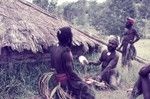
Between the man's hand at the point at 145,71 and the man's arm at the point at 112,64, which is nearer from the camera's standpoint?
the man's hand at the point at 145,71

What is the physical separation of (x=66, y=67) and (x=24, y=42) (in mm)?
2511

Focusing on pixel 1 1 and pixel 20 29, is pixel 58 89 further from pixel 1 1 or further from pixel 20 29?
pixel 1 1

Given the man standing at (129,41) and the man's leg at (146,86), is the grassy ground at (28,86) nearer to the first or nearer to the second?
the man standing at (129,41)

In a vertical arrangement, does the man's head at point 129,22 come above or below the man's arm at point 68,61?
above

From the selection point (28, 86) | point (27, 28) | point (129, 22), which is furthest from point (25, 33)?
point (129, 22)

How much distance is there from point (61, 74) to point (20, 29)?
2863 millimetres

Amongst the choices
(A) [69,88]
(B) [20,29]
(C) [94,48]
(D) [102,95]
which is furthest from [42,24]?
(A) [69,88]

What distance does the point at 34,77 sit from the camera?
355 inches

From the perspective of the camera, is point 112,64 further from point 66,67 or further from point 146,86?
point 146,86

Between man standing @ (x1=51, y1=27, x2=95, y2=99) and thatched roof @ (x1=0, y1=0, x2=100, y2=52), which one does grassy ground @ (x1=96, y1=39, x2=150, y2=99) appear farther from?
man standing @ (x1=51, y1=27, x2=95, y2=99)

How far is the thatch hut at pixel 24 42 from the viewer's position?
853 cm

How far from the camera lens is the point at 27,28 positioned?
9.05 m

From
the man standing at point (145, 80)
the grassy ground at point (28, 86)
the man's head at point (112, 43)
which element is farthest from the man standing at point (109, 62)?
the man standing at point (145, 80)

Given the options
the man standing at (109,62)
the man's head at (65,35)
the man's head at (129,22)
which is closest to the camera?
the man's head at (65,35)
